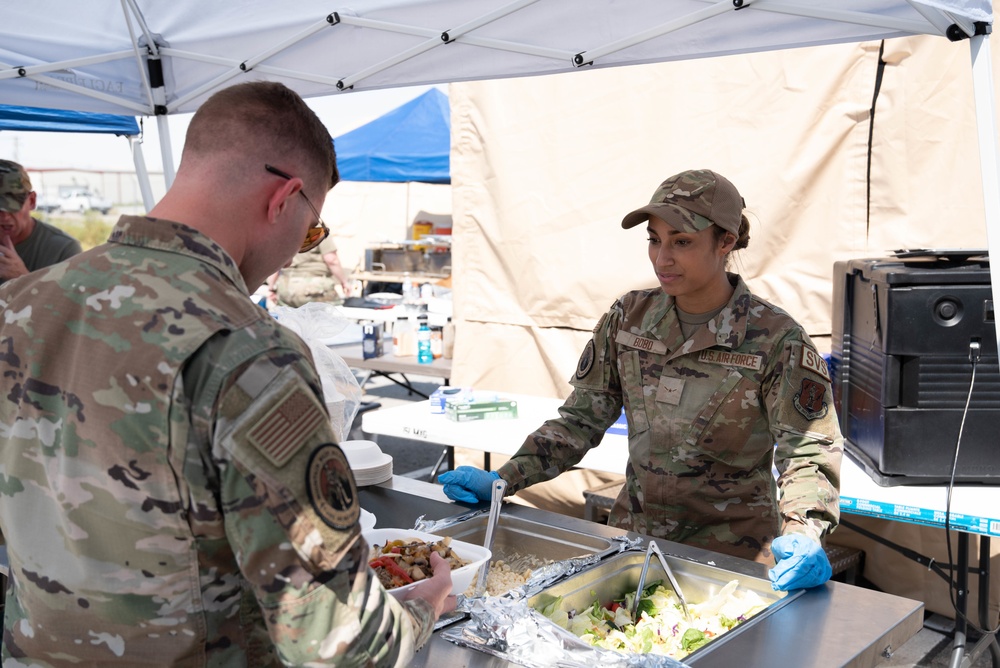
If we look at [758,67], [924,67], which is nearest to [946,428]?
[924,67]

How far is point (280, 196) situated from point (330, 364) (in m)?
1.57

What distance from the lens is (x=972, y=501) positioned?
296 centimetres

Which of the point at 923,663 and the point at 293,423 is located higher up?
the point at 293,423

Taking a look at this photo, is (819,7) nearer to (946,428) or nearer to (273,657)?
(946,428)

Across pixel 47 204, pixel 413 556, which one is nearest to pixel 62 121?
pixel 413 556

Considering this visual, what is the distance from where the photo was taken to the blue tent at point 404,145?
12.4 m

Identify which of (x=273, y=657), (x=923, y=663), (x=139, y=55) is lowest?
(x=923, y=663)

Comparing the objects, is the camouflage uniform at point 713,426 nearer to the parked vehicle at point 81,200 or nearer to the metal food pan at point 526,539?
the metal food pan at point 526,539

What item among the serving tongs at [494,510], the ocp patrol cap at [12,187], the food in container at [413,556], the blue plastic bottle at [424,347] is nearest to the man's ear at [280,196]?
the food in container at [413,556]

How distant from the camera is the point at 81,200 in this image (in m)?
33.9

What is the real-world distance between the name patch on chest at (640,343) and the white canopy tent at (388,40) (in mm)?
879

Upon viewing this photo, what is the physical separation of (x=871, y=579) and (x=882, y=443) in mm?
1715

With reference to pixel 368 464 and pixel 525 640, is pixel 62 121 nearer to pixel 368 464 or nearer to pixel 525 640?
pixel 368 464

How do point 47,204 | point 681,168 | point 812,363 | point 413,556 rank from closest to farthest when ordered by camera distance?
point 413,556
point 812,363
point 681,168
point 47,204
